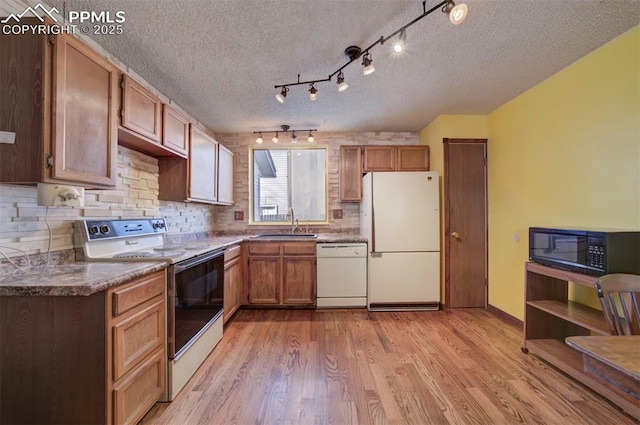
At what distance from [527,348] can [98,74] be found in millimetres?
3659

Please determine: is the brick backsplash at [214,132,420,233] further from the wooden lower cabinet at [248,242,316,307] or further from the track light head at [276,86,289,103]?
the track light head at [276,86,289,103]

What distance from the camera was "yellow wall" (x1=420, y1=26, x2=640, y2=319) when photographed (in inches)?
69.0

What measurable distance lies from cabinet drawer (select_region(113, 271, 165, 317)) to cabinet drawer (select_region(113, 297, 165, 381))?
0.18 feet

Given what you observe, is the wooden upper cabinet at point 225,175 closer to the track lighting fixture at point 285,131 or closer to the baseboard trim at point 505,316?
the track lighting fixture at point 285,131

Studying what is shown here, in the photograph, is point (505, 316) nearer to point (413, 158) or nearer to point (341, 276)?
point (341, 276)

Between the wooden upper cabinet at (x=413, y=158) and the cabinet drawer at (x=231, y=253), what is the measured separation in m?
2.36

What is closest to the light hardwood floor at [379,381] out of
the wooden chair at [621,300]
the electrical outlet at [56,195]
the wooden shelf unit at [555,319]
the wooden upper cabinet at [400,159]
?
the wooden shelf unit at [555,319]

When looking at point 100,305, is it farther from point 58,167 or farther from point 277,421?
point 277,421

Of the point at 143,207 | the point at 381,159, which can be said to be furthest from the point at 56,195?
the point at 381,159

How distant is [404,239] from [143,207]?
2754 mm

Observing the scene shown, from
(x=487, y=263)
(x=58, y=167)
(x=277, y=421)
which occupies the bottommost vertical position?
(x=277, y=421)

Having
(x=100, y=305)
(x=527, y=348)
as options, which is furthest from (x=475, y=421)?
(x=100, y=305)

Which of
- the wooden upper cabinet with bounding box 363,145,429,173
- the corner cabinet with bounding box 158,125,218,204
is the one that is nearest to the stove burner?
the corner cabinet with bounding box 158,125,218,204

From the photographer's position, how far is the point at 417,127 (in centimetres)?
366
